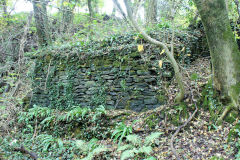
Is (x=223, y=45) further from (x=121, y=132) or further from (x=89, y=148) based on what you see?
(x=89, y=148)

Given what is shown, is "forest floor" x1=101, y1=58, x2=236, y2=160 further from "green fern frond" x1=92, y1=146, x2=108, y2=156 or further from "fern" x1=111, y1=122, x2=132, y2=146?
"green fern frond" x1=92, y1=146, x2=108, y2=156

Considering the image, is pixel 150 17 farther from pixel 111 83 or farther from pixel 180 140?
pixel 180 140

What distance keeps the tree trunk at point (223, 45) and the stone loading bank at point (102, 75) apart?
5.21 feet

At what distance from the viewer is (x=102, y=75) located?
20.0ft

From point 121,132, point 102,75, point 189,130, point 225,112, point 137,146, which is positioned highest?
point 102,75

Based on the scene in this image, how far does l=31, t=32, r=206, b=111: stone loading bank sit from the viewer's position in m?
5.30

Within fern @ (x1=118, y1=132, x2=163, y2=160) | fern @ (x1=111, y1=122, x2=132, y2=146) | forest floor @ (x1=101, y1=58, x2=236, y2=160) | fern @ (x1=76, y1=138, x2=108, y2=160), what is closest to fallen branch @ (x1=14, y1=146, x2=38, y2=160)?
fern @ (x1=76, y1=138, x2=108, y2=160)

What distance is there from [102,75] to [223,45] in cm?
366

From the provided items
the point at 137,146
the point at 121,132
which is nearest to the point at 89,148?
the point at 121,132

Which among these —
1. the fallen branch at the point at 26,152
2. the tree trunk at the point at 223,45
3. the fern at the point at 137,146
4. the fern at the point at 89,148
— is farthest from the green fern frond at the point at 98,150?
the tree trunk at the point at 223,45

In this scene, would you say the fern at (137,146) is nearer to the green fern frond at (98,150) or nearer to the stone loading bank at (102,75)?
the green fern frond at (98,150)

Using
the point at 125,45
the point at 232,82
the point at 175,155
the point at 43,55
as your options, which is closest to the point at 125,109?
the point at 125,45

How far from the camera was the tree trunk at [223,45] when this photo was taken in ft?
12.0

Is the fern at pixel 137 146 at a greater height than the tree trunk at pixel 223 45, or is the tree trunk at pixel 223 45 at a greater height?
the tree trunk at pixel 223 45
